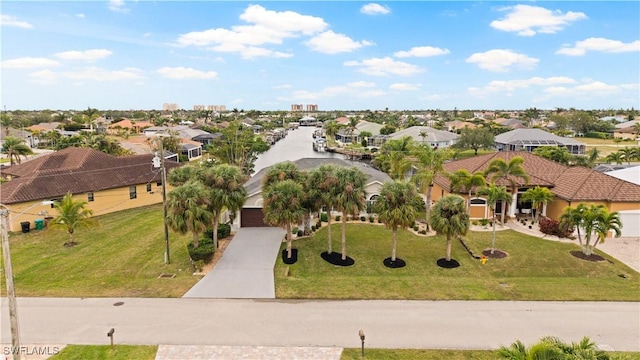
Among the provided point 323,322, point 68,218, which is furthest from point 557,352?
point 68,218

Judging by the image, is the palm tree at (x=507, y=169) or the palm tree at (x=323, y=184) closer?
the palm tree at (x=323, y=184)

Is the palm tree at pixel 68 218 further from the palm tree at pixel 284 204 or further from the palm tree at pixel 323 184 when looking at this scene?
the palm tree at pixel 323 184

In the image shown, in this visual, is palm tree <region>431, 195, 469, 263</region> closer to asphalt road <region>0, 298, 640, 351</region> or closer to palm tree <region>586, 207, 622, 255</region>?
asphalt road <region>0, 298, 640, 351</region>

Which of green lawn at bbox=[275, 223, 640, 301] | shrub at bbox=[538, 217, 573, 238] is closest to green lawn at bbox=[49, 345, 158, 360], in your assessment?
green lawn at bbox=[275, 223, 640, 301]

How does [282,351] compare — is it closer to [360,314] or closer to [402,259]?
[360,314]

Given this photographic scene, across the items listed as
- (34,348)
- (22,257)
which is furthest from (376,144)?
(34,348)

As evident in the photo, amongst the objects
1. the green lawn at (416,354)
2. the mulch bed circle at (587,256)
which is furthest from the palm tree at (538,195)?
the green lawn at (416,354)

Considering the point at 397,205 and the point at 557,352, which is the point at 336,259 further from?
the point at 557,352
